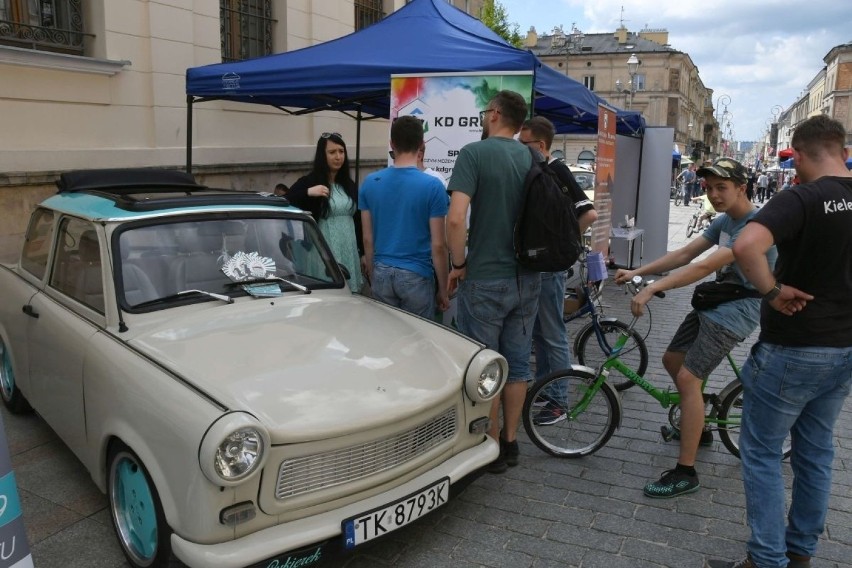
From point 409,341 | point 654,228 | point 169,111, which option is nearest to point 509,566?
point 409,341

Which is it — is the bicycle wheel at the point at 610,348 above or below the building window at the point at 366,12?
below

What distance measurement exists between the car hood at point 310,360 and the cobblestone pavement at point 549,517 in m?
0.72

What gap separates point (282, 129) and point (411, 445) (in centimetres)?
977

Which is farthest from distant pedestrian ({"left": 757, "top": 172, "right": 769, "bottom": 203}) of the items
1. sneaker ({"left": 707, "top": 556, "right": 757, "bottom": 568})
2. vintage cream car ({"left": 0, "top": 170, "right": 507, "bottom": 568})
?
sneaker ({"left": 707, "top": 556, "right": 757, "bottom": 568})

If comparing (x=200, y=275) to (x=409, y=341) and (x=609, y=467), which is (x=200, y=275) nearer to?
(x=409, y=341)

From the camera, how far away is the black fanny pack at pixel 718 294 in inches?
139

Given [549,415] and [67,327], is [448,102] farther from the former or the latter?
[67,327]

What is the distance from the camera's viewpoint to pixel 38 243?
4301 millimetres

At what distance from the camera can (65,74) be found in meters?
7.97

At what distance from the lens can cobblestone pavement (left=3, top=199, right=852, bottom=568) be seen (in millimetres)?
3066

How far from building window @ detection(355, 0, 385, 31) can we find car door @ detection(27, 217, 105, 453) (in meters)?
11.6

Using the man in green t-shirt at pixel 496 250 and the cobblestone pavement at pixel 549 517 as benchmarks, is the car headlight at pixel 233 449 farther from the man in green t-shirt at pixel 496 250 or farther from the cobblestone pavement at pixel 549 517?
the man in green t-shirt at pixel 496 250

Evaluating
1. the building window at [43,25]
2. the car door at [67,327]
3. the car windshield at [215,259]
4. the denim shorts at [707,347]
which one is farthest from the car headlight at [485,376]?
the building window at [43,25]

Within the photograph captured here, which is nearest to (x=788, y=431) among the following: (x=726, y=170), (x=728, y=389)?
(x=728, y=389)
